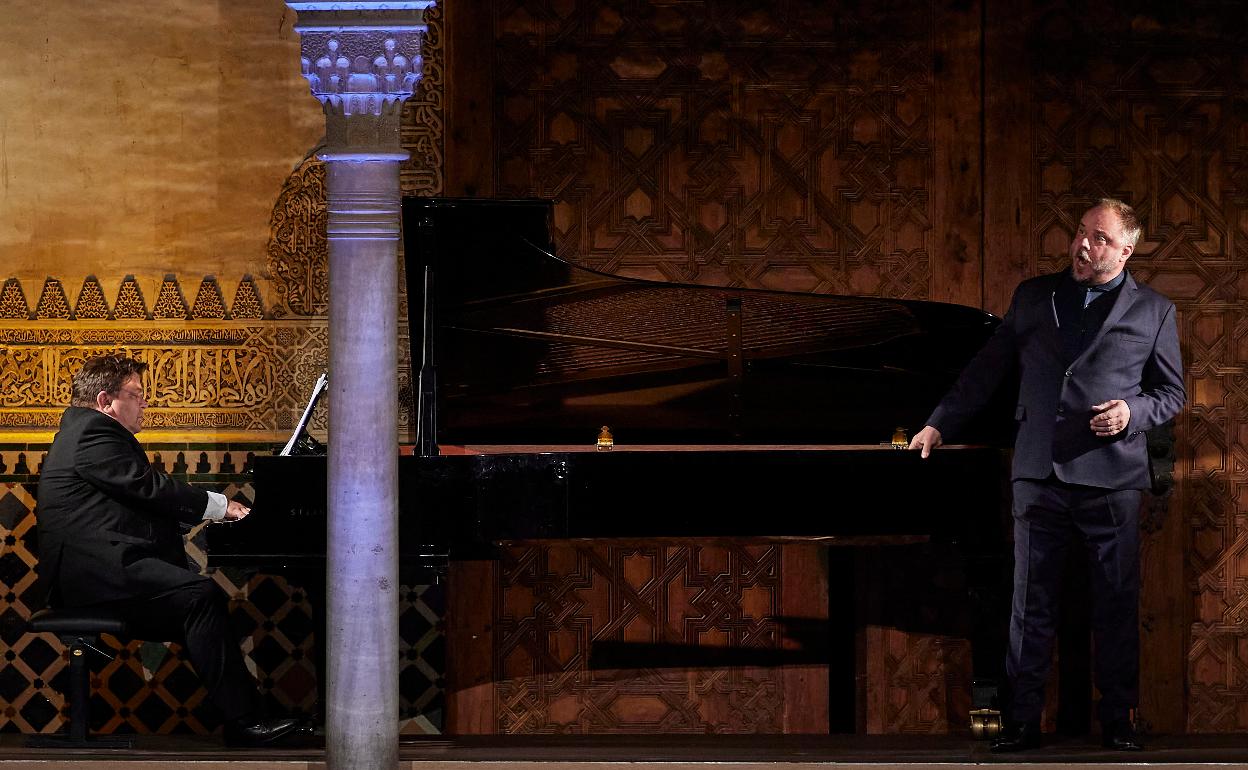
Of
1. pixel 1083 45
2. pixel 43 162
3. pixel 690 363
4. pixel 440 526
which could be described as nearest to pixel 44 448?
pixel 43 162

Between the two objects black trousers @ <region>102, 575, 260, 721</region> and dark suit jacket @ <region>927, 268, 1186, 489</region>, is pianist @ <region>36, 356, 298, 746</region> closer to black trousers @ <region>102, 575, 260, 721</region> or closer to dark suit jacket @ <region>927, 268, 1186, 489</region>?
black trousers @ <region>102, 575, 260, 721</region>

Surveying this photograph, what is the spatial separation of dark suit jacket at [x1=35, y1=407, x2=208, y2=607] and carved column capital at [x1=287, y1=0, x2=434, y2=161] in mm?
1227

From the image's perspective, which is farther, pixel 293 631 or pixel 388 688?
pixel 293 631

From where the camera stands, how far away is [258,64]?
562 centimetres

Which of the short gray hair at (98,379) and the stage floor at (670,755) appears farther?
the short gray hair at (98,379)

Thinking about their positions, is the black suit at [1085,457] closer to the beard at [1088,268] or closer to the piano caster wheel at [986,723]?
the beard at [1088,268]

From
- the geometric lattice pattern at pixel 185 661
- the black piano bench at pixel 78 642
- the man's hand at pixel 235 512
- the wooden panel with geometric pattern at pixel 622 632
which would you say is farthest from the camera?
the wooden panel with geometric pattern at pixel 622 632

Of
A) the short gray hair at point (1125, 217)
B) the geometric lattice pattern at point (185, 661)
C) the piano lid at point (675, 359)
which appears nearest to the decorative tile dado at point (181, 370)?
the geometric lattice pattern at point (185, 661)

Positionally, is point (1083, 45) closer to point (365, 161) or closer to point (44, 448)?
point (365, 161)

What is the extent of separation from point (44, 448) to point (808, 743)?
3.05m

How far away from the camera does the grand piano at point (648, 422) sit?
4.41 metres

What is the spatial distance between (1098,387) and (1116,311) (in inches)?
9.0

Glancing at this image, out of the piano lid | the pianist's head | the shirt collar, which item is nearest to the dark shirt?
the shirt collar

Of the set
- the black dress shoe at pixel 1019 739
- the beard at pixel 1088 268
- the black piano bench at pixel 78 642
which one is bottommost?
the black dress shoe at pixel 1019 739
